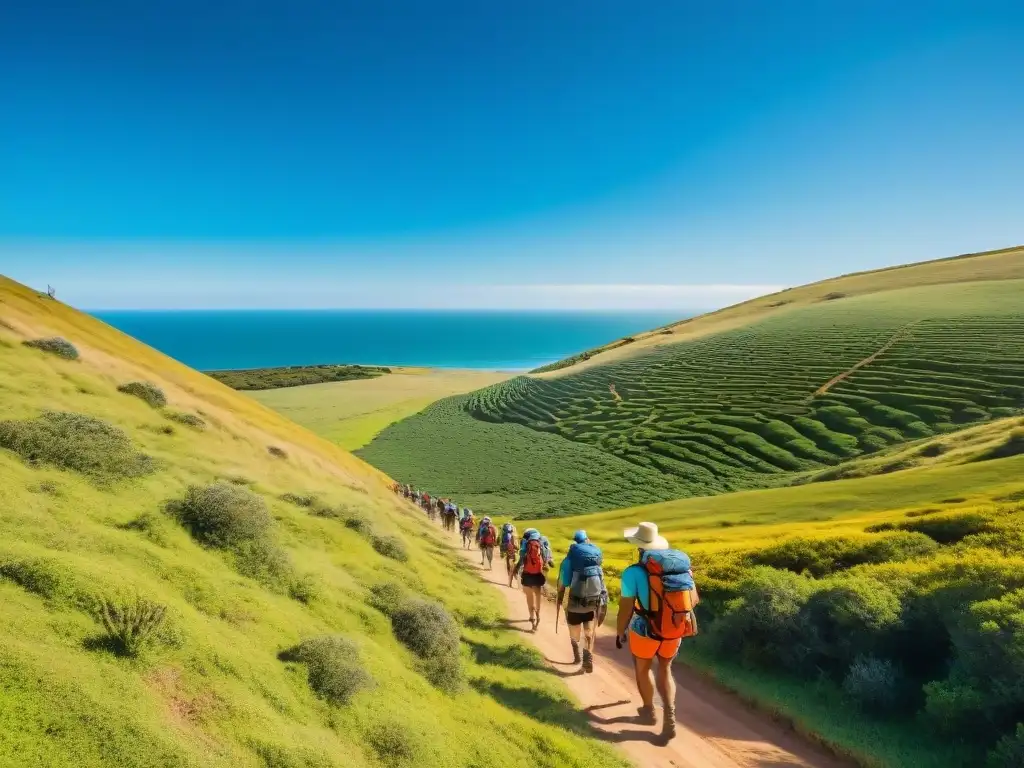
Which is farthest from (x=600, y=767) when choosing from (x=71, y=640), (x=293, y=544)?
(x=293, y=544)

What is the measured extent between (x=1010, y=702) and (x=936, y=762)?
4.38 feet

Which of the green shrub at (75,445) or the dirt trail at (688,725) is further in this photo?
the green shrub at (75,445)

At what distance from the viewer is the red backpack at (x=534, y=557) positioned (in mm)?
11398

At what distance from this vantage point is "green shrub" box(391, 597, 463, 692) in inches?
337

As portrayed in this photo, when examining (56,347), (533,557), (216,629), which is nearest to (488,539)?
(533,557)

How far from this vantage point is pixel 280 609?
8.23 m

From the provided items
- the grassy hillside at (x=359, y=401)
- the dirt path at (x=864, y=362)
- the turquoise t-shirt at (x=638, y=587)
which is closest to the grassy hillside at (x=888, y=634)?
the turquoise t-shirt at (x=638, y=587)

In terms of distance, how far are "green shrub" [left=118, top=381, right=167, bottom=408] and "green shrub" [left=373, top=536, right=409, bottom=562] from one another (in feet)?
33.9

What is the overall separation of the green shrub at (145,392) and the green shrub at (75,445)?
6.09 m

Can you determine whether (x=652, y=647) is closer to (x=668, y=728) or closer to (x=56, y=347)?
(x=668, y=728)

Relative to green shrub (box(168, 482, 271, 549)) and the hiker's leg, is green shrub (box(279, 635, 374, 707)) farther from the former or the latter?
the hiker's leg

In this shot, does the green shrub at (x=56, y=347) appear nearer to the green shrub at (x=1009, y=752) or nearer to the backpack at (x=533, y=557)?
the backpack at (x=533, y=557)

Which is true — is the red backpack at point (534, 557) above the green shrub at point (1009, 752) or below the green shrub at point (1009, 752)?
above

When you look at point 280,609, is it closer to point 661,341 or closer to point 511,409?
point 511,409
